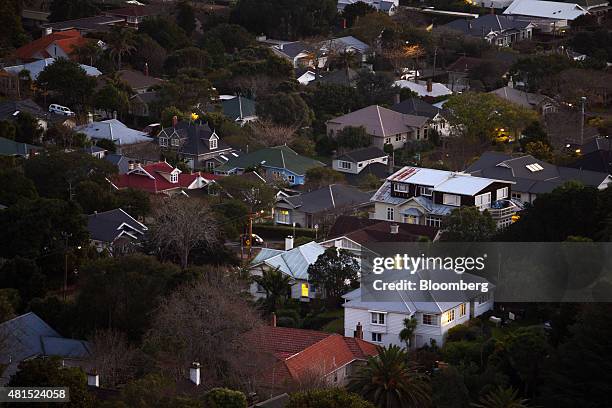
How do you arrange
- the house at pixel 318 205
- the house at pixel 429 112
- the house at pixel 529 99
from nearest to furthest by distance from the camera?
1. the house at pixel 318 205
2. the house at pixel 429 112
3. the house at pixel 529 99

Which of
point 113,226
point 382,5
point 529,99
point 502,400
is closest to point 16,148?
point 113,226

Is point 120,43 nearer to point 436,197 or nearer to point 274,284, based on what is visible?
point 436,197

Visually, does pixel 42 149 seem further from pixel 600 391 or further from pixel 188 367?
pixel 600 391

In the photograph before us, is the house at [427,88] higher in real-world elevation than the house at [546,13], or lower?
higher

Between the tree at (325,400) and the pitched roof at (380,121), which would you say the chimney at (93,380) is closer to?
the tree at (325,400)

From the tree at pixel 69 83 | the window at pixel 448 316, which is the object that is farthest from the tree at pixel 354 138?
the window at pixel 448 316

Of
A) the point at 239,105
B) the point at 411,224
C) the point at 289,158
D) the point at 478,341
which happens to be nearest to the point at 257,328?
the point at 478,341
